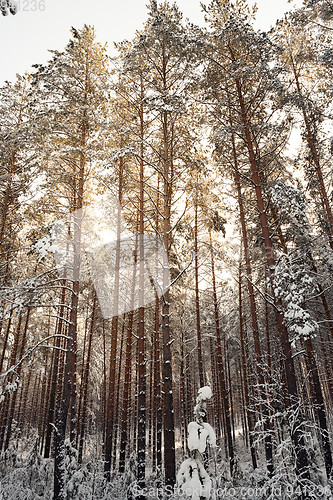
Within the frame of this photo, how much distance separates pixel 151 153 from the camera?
11945mm

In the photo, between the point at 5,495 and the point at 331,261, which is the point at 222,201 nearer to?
the point at 331,261

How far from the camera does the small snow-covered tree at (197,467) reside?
17.7 ft

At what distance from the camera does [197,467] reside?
18.8ft

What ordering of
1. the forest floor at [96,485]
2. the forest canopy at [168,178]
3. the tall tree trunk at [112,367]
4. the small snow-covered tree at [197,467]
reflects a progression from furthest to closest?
1. the tall tree trunk at [112,367]
2. the forest floor at [96,485]
3. the forest canopy at [168,178]
4. the small snow-covered tree at [197,467]

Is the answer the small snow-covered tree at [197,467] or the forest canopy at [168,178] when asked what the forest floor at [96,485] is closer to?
the forest canopy at [168,178]

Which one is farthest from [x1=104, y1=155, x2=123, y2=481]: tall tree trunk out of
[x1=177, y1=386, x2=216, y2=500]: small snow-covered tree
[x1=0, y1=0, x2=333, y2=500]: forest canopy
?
[x1=177, y1=386, x2=216, y2=500]: small snow-covered tree

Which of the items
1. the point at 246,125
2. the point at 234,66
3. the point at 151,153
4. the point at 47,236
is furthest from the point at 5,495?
the point at 234,66

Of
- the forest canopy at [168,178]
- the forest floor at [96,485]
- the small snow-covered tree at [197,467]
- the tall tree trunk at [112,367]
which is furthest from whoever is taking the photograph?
the tall tree trunk at [112,367]

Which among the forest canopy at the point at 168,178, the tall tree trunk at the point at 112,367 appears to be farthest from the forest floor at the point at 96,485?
the tall tree trunk at the point at 112,367

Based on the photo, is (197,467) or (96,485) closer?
(197,467)

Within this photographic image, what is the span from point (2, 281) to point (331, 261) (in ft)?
48.0

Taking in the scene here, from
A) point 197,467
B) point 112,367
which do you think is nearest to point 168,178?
point 112,367

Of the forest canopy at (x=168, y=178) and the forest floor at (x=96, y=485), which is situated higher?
the forest canopy at (x=168, y=178)

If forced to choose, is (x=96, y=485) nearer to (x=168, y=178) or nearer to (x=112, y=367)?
(x=112, y=367)
